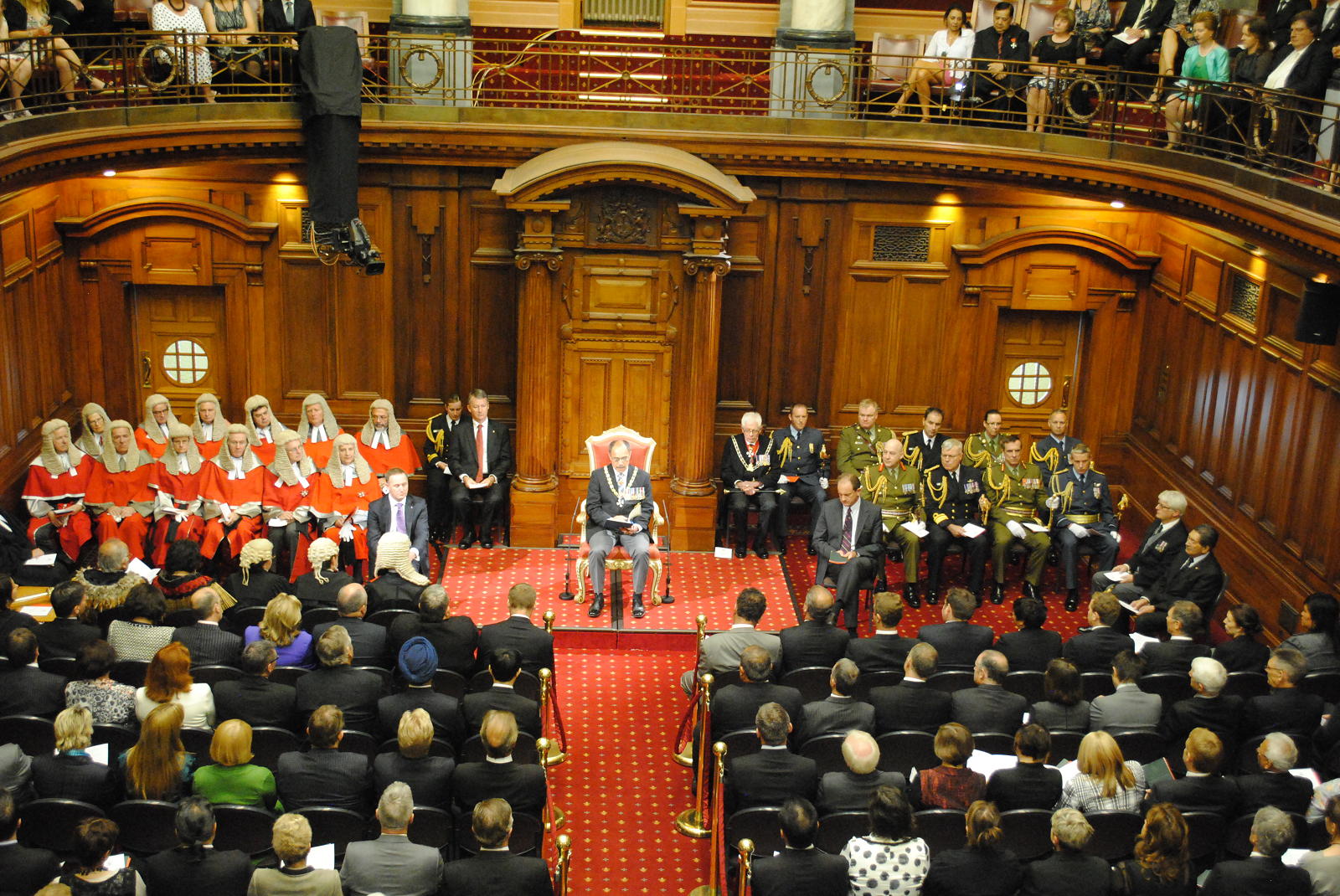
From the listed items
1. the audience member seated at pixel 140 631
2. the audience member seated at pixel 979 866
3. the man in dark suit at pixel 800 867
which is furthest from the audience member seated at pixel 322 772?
the audience member seated at pixel 979 866

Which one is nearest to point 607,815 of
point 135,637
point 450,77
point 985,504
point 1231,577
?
point 135,637

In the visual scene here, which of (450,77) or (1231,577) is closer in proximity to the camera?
(1231,577)

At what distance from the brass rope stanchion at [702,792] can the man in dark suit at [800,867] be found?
5.66 feet

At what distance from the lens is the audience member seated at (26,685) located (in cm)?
661

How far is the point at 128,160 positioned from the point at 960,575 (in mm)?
7160

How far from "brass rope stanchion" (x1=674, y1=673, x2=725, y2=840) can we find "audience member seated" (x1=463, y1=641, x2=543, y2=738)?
0.92 meters

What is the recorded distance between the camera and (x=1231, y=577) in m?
10.2

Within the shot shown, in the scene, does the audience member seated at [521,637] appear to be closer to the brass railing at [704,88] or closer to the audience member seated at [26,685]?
the audience member seated at [26,685]

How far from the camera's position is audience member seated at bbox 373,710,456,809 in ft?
20.1

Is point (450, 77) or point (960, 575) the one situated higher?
point (450, 77)

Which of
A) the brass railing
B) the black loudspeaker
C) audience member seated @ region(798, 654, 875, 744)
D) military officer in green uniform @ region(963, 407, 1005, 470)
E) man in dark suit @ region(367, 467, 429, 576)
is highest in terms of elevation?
the brass railing

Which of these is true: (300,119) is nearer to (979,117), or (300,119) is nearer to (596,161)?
(596,161)

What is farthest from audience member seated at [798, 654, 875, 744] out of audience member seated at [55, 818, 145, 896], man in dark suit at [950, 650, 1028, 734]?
audience member seated at [55, 818, 145, 896]

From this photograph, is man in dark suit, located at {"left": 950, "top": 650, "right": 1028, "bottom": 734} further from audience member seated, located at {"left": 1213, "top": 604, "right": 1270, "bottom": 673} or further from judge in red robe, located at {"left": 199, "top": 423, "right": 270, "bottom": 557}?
judge in red robe, located at {"left": 199, "top": 423, "right": 270, "bottom": 557}
